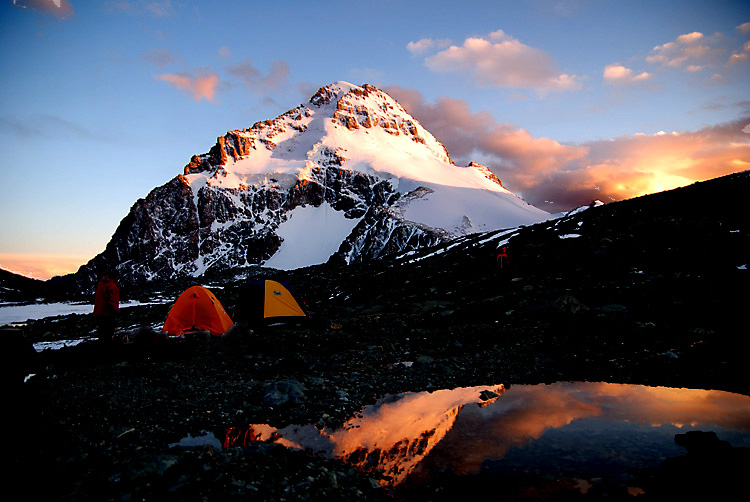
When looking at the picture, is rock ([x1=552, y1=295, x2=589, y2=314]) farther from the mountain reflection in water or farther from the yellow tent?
the yellow tent

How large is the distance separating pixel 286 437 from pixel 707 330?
1024cm

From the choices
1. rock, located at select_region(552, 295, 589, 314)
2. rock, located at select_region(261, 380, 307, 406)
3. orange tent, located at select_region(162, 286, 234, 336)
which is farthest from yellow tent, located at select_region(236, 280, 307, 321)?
rock, located at select_region(552, 295, 589, 314)

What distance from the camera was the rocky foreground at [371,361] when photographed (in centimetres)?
465

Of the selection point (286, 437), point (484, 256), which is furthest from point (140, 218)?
point (286, 437)

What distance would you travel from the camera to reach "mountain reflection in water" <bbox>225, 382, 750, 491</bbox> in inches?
197

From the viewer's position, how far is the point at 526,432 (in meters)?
5.97

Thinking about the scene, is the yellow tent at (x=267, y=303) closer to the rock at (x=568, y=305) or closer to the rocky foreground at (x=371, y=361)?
the rocky foreground at (x=371, y=361)

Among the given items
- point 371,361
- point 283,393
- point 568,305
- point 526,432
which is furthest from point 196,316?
point 568,305

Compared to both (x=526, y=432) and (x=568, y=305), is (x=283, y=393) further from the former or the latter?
(x=568, y=305)

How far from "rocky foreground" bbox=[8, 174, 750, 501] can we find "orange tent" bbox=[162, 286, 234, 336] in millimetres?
1031

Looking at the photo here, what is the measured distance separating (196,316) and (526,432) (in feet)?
42.6

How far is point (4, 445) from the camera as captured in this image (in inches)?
187

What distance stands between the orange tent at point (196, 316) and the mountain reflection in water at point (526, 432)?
965cm

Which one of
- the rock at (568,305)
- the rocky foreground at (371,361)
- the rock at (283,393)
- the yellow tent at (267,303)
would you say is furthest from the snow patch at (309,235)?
the rock at (283,393)
